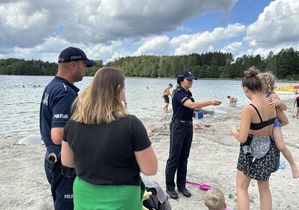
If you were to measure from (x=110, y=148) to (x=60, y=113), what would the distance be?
2.58 feet

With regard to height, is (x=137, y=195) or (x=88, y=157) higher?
(x=88, y=157)

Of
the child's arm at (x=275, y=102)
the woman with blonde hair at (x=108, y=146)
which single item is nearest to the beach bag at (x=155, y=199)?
the woman with blonde hair at (x=108, y=146)

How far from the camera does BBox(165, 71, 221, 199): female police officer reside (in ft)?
16.7

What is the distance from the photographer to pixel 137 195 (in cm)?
235

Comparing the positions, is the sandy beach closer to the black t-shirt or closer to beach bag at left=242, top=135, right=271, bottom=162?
beach bag at left=242, top=135, right=271, bottom=162

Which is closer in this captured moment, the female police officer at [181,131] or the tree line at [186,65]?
the female police officer at [181,131]

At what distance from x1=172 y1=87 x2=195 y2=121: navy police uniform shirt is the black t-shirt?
2.82m

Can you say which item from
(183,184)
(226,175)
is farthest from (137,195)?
(226,175)

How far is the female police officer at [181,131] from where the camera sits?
16.7 feet

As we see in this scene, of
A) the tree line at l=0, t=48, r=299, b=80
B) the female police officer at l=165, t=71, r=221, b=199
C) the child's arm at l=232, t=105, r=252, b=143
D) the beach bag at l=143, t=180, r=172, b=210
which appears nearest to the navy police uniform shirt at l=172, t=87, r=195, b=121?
the female police officer at l=165, t=71, r=221, b=199

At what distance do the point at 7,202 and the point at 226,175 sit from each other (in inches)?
168

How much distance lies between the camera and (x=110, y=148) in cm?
218

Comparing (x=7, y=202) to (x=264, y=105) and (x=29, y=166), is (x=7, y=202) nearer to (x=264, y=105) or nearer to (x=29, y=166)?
(x=29, y=166)

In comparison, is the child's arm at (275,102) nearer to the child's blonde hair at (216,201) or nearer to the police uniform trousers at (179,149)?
the child's blonde hair at (216,201)
